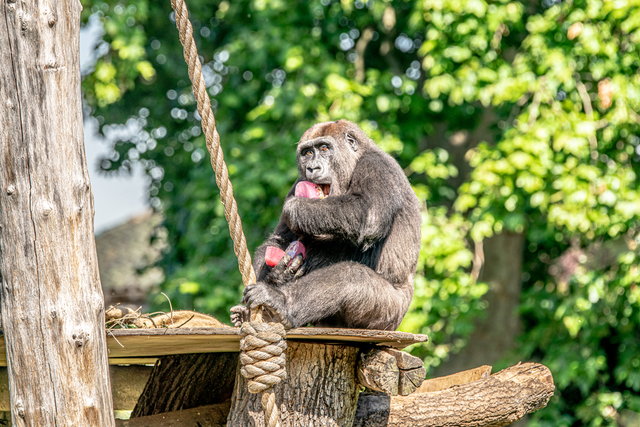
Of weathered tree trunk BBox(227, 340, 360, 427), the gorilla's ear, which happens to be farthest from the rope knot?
the gorilla's ear

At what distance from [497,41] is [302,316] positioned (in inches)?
218

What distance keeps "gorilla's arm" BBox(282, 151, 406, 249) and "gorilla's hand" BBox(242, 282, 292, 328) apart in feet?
1.81

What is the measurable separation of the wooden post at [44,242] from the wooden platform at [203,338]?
22 cm

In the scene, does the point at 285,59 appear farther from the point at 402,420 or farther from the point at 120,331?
the point at 120,331

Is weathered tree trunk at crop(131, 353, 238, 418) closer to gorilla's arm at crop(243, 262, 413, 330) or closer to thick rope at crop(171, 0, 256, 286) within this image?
gorilla's arm at crop(243, 262, 413, 330)

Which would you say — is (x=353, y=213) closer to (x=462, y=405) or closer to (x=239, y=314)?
(x=239, y=314)

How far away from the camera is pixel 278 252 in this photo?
3.56m

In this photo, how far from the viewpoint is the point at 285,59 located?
784 centimetres

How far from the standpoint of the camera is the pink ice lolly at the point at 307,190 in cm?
381

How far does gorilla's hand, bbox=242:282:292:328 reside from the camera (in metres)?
2.96

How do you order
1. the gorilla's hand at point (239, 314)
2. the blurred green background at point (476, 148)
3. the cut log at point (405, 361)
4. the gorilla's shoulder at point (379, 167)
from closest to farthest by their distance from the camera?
the cut log at point (405, 361) → the gorilla's hand at point (239, 314) → the gorilla's shoulder at point (379, 167) → the blurred green background at point (476, 148)

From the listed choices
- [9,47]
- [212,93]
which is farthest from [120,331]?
[212,93]

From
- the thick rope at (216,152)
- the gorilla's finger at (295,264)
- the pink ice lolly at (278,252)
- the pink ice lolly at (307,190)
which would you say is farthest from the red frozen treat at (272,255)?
the thick rope at (216,152)

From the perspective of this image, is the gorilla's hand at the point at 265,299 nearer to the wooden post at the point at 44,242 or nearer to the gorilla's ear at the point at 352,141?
the wooden post at the point at 44,242
